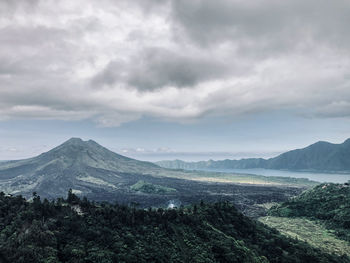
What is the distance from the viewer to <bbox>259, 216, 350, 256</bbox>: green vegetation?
9993 cm

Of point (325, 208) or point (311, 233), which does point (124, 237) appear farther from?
point (325, 208)

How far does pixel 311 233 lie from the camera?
386 ft

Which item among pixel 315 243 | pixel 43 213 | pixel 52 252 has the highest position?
pixel 43 213

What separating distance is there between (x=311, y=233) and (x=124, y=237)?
287 ft

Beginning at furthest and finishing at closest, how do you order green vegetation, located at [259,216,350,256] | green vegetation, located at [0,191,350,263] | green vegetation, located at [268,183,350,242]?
1. green vegetation, located at [268,183,350,242]
2. green vegetation, located at [259,216,350,256]
3. green vegetation, located at [0,191,350,263]

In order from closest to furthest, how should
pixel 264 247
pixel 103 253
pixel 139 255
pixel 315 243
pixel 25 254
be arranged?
1. pixel 25 254
2. pixel 103 253
3. pixel 139 255
4. pixel 264 247
5. pixel 315 243

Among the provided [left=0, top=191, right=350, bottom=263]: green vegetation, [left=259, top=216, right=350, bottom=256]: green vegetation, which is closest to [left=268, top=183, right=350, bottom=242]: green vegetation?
[left=259, top=216, right=350, bottom=256]: green vegetation

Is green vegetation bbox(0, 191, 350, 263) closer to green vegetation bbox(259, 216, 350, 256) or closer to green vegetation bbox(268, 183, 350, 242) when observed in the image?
green vegetation bbox(259, 216, 350, 256)

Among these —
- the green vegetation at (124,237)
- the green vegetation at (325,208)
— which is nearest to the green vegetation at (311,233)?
the green vegetation at (325,208)

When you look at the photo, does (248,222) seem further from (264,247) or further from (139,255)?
(139,255)

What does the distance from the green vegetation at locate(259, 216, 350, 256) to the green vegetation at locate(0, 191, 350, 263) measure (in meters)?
17.1

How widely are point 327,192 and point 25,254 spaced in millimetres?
166680

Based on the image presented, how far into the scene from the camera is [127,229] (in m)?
71.2

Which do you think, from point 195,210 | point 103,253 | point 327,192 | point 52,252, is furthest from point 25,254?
point 327,192
